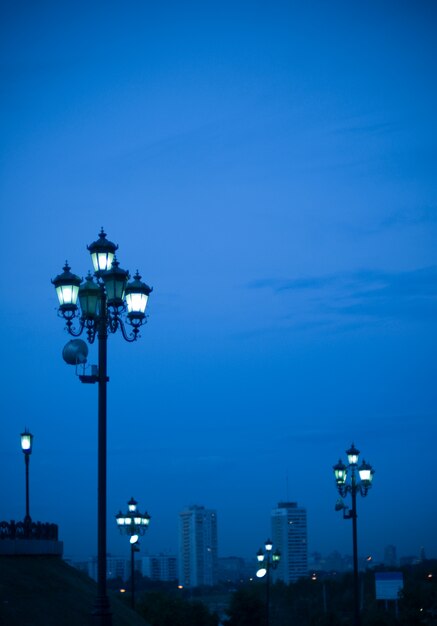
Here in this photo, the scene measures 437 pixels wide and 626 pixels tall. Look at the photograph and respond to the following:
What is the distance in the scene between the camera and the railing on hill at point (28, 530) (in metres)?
27.0

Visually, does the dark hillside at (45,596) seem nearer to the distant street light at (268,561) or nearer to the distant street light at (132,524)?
the distant street light at (132,524)

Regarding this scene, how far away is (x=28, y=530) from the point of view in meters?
27.5

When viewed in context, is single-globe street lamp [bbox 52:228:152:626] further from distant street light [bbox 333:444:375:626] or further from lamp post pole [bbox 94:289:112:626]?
distant street light [bbox 333:444:375:626]

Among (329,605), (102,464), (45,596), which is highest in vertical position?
(102,464)

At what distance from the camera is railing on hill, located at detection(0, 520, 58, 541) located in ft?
88.7

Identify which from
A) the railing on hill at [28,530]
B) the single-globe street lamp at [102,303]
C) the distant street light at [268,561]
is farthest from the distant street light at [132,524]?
the single-globe street lamp at [102,303]

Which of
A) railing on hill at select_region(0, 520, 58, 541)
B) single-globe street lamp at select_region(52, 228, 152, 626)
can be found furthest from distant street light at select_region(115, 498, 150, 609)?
single-globe street lamp at select_region(52, 228, 152, 626)

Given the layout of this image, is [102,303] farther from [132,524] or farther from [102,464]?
[132,524]

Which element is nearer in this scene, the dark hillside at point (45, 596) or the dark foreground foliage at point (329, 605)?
the dark hillside at point (45, 596)

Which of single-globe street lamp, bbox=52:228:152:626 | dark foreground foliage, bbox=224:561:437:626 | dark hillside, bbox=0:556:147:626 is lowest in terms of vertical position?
dark foreground foliage, bbox=224:561:437:626

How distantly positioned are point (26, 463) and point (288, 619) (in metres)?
81.0

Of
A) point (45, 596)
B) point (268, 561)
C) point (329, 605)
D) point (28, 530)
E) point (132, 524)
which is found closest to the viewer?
point (45, 596)

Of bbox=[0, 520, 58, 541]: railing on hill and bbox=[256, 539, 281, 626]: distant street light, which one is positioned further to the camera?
bbox=[256, 539, 281, 626]: distant street light

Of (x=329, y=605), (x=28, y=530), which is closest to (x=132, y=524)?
(x=28, y=530)
